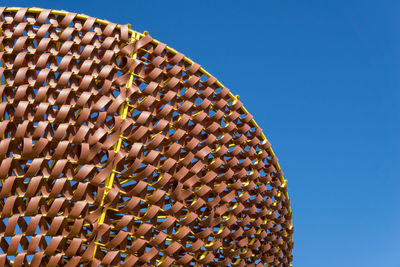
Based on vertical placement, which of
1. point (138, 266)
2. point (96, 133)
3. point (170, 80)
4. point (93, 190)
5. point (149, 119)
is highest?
point (170, 80)

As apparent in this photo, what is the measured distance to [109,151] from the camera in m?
2.71

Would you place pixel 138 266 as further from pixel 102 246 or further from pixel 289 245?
pixel 289 245

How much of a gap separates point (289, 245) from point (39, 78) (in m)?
2.21

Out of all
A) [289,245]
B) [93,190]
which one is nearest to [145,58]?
[93,190]

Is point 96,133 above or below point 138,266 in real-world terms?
above

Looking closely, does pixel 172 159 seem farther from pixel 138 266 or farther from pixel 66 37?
pixel 66 37

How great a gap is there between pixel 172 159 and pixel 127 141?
0.87 feet

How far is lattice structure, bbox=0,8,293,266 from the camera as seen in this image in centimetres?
266

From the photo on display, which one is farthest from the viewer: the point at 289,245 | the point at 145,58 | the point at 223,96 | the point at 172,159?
the point at 289,245

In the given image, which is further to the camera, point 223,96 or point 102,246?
point 223,96

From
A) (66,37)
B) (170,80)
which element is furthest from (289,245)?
(66,37)

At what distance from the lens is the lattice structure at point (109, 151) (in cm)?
266

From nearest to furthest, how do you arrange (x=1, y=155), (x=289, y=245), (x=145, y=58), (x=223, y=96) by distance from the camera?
(x=1, y=155) < (x=145, y=58) < (x=223, y=96) < (x=289, y=245)

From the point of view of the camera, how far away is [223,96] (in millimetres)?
3357
